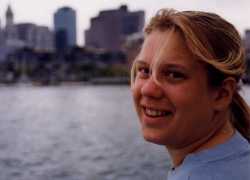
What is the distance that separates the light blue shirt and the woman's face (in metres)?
0.08

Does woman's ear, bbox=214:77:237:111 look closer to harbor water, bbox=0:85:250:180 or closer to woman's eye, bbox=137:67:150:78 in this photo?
woman's eye, bbox=137:67:150:78

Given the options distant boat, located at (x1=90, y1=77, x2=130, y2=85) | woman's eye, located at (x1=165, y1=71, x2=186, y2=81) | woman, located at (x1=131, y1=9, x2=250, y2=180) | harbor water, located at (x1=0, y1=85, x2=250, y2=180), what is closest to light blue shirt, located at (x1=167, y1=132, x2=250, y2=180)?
woman, located at (x1=131, y1=9, x2=250, y2=180)

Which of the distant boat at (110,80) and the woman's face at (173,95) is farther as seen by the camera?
the distant boat at (110,80)

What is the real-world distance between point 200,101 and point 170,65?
0.13 meters

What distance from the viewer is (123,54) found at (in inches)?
5635

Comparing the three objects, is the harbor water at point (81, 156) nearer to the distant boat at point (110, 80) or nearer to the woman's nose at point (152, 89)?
the woman's nose at point (152, 89)

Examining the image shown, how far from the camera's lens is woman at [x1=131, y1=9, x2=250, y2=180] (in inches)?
57.1

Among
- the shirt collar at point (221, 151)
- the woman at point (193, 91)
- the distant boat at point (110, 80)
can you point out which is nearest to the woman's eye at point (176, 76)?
the woman at point (193, 91)

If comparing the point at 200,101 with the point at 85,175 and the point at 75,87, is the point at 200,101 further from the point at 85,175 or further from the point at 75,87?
the point at 75,87

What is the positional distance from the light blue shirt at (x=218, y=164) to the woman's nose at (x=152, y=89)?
0.63ft

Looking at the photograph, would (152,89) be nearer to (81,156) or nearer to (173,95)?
(173,95)

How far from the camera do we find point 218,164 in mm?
1427

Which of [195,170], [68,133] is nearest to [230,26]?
[195,170]

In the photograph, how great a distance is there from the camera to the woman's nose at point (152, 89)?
1493 mm
